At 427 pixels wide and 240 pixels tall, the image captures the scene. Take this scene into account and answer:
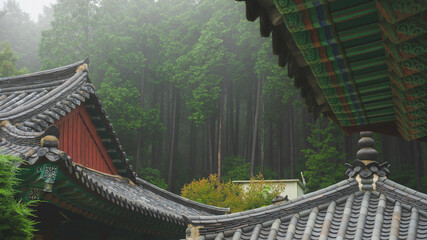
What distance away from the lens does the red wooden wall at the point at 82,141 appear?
7879mm

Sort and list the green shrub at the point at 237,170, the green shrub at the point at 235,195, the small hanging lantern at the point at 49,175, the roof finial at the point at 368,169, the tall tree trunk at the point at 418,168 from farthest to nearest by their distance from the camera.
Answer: the green shrub at the point at 237,170, the tall tree trunk at the point at 418,168, the green shrub at the point at 235,195, the roof finial at the point at 368,169, the small hanging lantern at the point at 49,175

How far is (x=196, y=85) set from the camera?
26.0 metres

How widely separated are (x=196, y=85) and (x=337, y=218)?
21.7m

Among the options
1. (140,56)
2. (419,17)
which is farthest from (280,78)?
(419,17)

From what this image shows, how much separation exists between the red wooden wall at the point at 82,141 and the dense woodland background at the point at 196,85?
12801 millimetres

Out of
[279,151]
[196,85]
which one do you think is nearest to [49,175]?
[279,151]

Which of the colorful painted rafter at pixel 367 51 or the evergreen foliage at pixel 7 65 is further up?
the evergreen foliage at pixel 7 65

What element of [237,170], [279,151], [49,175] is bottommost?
[237,170]

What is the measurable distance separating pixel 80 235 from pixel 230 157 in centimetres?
1913

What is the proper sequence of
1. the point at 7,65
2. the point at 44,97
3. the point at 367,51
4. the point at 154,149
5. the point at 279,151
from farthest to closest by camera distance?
1. the point at 154,149
2. the point at 7,65
3. the point at 279,151
4. the point at 44,97
5. the point at 367,51

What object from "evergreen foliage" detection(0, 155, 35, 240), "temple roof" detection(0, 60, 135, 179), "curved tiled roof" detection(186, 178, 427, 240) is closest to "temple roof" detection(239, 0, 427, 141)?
"curved tiled roof" detection(186, 178, 427, 240)

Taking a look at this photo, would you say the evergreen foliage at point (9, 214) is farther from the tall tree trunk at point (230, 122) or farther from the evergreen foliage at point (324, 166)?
the tall tree trunk at point (230, 122)

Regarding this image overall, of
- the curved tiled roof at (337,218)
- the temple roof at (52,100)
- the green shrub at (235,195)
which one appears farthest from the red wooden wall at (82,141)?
the green shrub at (235,195)

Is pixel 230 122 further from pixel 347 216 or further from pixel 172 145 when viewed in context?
pixel 347 216
